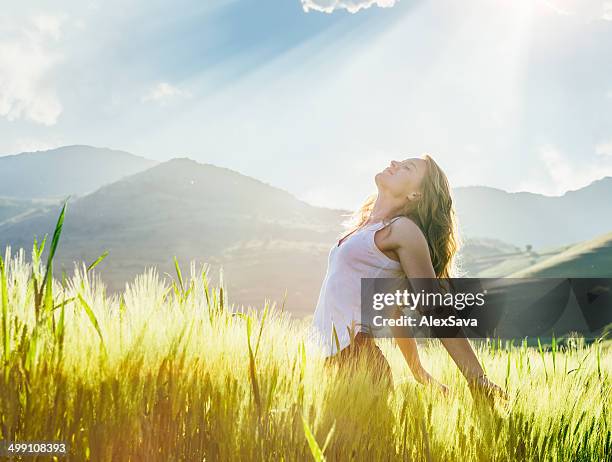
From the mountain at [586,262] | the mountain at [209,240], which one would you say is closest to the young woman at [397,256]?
the mountain at [586,262]

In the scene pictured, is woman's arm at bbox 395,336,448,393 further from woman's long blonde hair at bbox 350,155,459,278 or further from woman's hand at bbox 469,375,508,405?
woman's long blonde hair at bbox 350,155,459,278

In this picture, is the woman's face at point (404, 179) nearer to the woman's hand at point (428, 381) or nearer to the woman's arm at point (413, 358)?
the woman's arm at point (413, 358)

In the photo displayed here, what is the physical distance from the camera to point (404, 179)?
3.31 m

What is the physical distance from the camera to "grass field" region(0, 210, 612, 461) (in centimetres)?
131

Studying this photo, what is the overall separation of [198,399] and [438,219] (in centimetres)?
220

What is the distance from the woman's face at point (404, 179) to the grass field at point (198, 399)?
1588 millimetres

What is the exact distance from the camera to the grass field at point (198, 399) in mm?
1312

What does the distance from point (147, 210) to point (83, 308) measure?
20300 centimetres

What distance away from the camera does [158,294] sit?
1697mm

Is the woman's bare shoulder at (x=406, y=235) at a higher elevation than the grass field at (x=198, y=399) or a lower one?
higher

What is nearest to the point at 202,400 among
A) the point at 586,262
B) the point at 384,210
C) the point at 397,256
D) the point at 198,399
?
the point at 198,399

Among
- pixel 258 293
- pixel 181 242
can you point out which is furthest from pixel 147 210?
pixel 258 293

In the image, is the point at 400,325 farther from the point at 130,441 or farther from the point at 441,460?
the point at 130,441

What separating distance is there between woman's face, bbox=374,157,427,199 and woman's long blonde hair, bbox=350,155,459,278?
4cm
